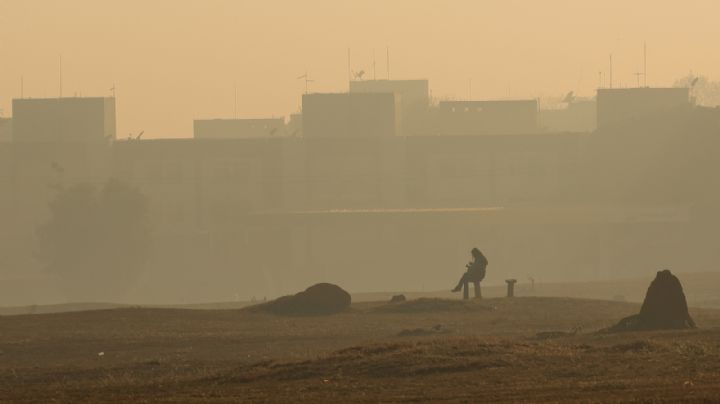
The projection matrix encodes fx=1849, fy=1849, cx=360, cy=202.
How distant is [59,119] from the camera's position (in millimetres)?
120875

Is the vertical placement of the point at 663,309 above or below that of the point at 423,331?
above

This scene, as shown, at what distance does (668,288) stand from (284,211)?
75786 mm

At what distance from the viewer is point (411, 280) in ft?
287

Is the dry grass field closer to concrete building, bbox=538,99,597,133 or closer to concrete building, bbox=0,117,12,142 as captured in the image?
concrete building, bbox=0,117,12,142

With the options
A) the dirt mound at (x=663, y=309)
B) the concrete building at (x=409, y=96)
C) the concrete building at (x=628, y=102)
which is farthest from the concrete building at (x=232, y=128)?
the dirt mound at (x=663, y=309)

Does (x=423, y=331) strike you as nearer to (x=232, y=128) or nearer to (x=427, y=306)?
(x=427, y=306)

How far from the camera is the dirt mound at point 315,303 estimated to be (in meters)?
33.9

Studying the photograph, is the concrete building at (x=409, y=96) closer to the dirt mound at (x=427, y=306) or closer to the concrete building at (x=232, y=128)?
the concrete building at (x=232, y=128)

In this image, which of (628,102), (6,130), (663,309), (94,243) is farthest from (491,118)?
(663,309)

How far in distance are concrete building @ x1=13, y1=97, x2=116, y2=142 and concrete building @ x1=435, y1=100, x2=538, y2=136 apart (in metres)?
27.1

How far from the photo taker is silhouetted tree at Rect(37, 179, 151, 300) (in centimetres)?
8425

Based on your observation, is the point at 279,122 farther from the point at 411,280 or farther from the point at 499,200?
the point at 411,280

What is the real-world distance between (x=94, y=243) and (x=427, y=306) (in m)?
52.2

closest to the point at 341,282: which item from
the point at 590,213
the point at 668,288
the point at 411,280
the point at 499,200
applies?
the point at 411,280
